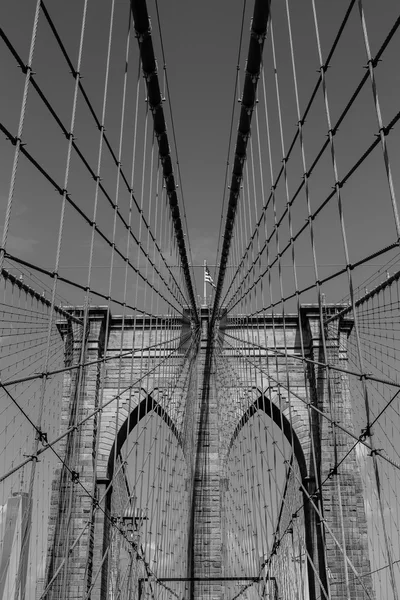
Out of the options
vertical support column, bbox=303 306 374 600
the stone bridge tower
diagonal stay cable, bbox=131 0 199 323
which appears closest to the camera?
diagonal stay cable, bbox=131 0 199 323

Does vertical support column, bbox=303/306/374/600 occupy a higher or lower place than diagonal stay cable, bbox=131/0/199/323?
lower

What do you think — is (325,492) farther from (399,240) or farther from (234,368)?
(399,240)

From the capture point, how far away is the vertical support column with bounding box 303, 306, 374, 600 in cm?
1195

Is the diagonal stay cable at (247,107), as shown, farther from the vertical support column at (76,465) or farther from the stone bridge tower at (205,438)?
the vertical support column at (76,465)

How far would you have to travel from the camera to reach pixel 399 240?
9.96 ft

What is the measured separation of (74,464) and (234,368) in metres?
3.85

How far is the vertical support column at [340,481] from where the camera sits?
471 inches

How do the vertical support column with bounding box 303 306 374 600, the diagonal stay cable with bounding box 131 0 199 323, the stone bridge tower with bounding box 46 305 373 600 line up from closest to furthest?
1. the diagonal stay cable with bounding box 131 0 199 323
2. the vertical support column with bounding box 303 306 374 600
3. the stone bridge tower with bounding box 46 305 373 600

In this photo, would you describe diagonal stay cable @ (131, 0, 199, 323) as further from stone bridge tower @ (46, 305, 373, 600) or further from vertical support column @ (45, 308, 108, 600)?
vertical support column @ (45, 308, 108, 600)

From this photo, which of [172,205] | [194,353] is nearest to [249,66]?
[172,205]

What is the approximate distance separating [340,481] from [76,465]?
5100 millimetres

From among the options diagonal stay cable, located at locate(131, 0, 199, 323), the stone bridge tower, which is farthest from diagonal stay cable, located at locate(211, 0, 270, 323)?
the stone bridge tower

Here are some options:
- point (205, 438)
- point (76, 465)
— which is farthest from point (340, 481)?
point (76, 465)

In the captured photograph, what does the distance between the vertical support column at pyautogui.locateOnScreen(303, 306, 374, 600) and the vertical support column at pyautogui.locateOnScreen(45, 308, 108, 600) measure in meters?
4.44
